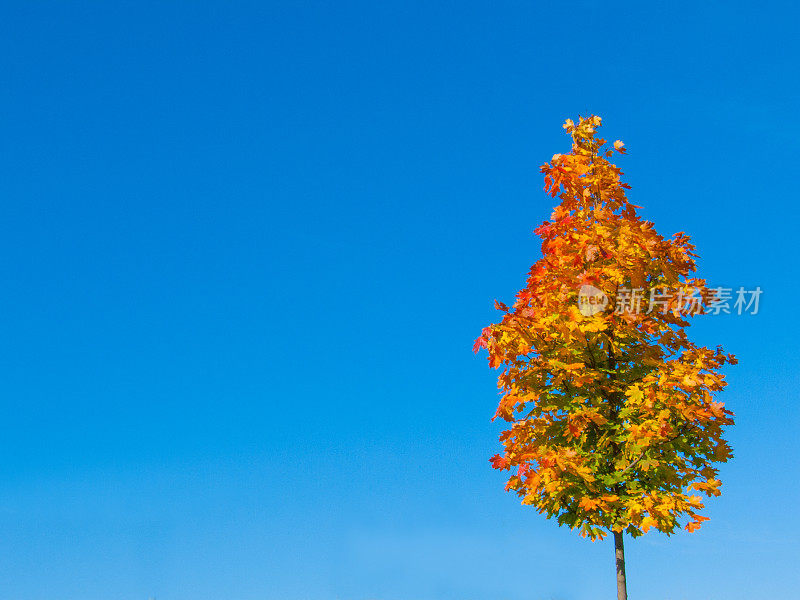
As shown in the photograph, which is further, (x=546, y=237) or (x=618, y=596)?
(x=546, y=237)

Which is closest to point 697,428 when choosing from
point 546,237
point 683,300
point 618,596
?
point 683,300

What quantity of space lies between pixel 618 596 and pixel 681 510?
8.20 ft

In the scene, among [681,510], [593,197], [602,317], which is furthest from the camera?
[593,197]

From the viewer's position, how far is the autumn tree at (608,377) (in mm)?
17859

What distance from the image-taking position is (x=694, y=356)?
18484 mm

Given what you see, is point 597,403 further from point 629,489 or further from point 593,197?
point 593,197

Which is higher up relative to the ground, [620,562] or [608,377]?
[608,377]

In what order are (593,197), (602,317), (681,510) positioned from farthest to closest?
(593,197), (602,317), (681,510)

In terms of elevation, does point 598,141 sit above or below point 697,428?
above

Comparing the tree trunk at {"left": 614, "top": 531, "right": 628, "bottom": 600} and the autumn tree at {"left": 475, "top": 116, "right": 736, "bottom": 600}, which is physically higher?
the autumn tree at {"left": 475, "top": 116, "right": 736, "bottom": 600}

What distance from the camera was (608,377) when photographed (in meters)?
18.8

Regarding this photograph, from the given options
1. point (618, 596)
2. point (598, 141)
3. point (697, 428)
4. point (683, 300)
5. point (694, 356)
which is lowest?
point (618, 596)

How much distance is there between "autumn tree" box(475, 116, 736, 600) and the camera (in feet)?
58.6

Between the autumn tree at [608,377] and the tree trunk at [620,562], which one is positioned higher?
the autumn tree at [608,377]
